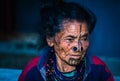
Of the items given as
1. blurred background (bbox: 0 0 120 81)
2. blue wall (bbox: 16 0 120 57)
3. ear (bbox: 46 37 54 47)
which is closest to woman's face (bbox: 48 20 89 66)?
ear (bbox: 46 37 54 47)

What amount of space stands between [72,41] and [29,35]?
6.24m

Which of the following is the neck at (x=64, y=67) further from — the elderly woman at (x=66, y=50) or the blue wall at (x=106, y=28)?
the blue wall at (x=106, y=28)

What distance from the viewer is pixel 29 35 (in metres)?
8.83

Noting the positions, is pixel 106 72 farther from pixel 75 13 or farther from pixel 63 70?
pixel 75 13

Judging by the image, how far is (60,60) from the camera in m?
2.82

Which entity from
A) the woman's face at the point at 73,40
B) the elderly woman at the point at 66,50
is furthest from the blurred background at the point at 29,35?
the woman's face at the point at 73,40

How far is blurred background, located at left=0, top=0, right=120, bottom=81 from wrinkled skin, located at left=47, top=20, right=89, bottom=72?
0.81 feet

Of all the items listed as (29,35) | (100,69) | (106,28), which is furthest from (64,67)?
(29,35)

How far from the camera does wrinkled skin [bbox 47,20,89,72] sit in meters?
2.65

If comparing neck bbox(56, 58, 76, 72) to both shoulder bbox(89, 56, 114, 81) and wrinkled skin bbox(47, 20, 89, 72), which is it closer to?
wrinkled skin bbox(47, 20, 89, 72)

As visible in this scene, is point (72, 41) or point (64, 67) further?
point (64, 67)

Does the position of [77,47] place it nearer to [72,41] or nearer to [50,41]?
[72,41]

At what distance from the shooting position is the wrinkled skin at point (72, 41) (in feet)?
8.70

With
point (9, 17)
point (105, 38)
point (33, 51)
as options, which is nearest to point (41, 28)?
point (105, 38)
